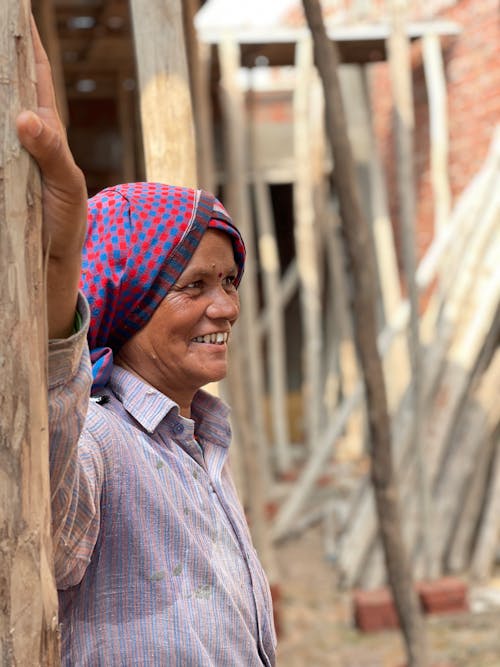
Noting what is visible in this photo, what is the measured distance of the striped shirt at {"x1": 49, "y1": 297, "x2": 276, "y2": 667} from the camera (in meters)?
1.39

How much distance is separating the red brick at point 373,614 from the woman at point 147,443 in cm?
382

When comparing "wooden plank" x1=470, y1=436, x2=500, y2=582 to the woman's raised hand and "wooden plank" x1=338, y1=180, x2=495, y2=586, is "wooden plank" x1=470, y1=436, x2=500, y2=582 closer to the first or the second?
"wooden plank" x1=338, y1=180, x2=495, y2=586

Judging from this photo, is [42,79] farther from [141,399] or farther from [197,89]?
[197,89]

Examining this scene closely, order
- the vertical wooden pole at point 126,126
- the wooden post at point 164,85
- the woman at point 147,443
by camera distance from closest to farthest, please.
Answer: the woman at point 147,443 → the wooden post at point 164,85 → the vertical wooden pole at point 126,126

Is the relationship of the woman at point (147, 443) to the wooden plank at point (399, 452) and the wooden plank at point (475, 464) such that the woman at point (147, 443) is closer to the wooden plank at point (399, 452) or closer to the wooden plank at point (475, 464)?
the wooden plank at point (399, 452)

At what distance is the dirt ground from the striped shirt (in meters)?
3.38

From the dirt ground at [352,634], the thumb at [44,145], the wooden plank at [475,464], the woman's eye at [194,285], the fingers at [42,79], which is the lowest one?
the dirt ground at [352,634]

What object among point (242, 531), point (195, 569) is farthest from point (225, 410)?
point (195, 569)

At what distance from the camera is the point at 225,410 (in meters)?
1.83

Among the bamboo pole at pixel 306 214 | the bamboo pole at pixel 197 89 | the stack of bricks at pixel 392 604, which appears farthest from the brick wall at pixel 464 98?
the bamboo pole at pixel 197 89

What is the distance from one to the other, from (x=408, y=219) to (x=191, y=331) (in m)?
3.63

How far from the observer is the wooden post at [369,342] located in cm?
378

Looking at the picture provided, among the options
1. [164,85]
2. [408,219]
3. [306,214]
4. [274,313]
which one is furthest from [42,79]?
[274,313]

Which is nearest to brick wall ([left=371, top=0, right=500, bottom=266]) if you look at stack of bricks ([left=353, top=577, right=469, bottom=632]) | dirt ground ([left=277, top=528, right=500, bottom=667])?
dirt ground ([left=277, top=528, right=500, bottom=667])
